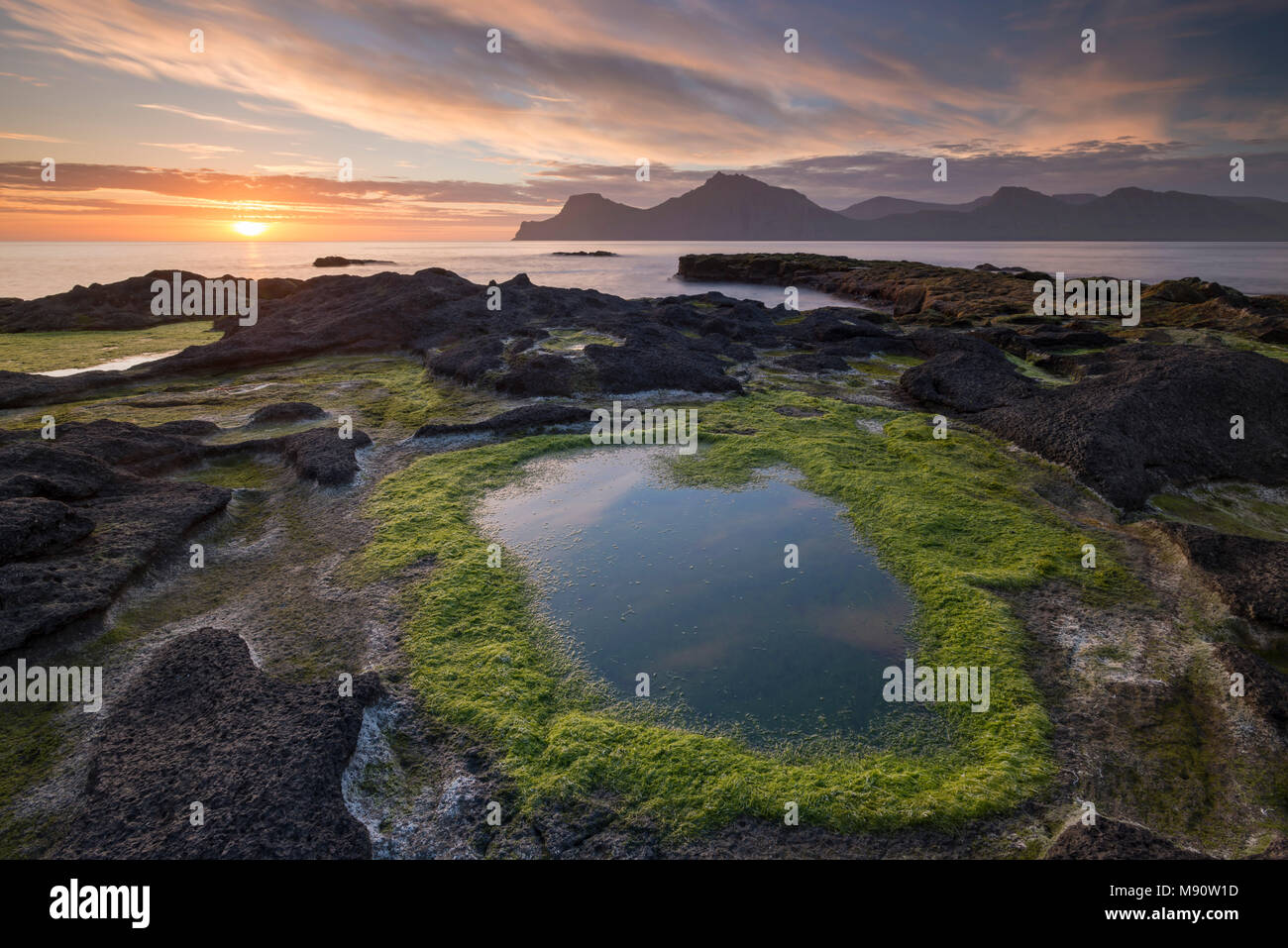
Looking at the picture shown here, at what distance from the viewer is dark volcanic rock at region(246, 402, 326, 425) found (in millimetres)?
17219

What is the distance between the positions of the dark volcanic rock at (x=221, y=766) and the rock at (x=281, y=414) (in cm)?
1133

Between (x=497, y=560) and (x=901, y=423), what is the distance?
1252 centimetres

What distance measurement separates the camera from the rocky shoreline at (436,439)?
18.0ft

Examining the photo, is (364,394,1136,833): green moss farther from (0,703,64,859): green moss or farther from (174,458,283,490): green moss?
(0,703,64,859): green moss

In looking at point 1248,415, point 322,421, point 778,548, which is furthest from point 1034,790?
point 322,421

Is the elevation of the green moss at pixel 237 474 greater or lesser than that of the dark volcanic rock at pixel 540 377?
lesser

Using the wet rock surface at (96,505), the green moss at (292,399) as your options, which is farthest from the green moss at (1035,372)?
the wet rock surface at (96,505)

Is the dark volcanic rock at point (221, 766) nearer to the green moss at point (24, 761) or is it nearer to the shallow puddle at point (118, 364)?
the green moss at point (24, 761)

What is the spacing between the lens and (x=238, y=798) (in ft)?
17.6

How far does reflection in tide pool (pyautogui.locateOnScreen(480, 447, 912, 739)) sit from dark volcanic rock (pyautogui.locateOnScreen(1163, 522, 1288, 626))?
4456 mm

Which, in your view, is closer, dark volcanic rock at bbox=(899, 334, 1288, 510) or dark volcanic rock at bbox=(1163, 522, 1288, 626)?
dark volcanic rock at bbox=(1163, 522, 1288, 626)

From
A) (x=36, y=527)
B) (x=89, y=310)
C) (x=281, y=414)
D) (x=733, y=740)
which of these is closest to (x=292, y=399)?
(x=281, y=414)

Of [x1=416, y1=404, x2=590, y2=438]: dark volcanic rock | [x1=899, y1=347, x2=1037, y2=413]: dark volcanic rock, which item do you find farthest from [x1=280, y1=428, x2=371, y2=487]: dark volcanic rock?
[x1=899, y1=347, x2=1037, y2=413]: dark volcanic rock

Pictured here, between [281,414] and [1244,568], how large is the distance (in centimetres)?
2072
